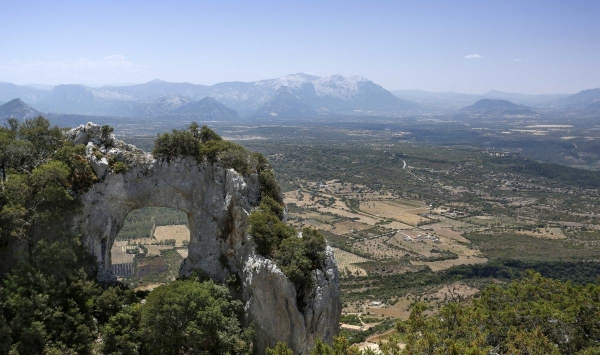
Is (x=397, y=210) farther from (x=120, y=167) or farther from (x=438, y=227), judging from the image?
(x=120, y=167)

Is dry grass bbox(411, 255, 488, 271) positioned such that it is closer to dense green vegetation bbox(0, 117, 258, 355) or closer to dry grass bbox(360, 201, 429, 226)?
dry grass bbox(360, 201, 429, 226)

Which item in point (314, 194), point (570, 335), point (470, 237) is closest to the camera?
point (570, 335)

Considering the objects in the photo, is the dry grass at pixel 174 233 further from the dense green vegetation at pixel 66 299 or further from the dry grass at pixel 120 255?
the dense green vegetation at pixel 66 299

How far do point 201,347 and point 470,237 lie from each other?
96871 millimetres

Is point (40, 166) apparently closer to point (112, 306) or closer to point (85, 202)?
point (85, 202)

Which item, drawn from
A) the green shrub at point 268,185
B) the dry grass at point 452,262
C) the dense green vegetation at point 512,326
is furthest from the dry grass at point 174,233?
the dense green vegetation at point 512,326

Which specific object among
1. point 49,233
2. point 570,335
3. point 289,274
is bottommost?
point 570,335

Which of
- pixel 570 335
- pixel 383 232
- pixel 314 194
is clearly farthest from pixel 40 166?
pixel 314 194

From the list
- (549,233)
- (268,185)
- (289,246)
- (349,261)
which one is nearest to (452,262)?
(349,261)

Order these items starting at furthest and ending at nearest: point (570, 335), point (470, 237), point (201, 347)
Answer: point (470, 237) < point (201, 347) < point (570, 335)

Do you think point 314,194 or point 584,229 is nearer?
point 584,229

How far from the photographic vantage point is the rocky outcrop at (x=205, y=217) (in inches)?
1034

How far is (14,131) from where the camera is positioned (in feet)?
104

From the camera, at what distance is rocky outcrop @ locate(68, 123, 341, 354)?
2627 centimetres
